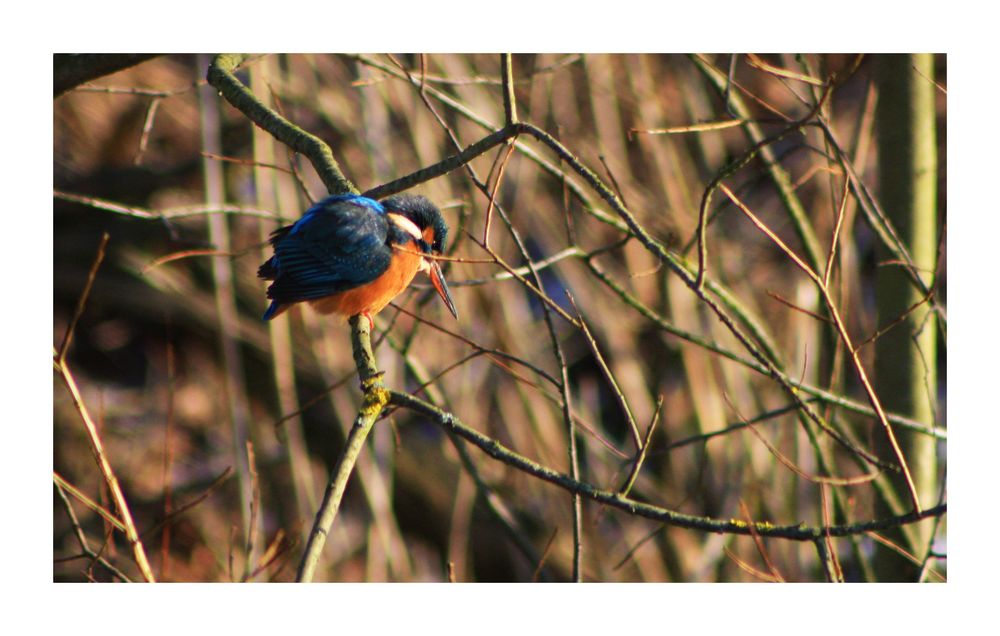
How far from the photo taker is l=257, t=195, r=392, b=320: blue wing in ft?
8.13

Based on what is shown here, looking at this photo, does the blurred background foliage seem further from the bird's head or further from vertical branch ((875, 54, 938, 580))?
the bird's head

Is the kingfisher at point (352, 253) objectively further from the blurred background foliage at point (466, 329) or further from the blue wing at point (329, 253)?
the blurred background foliage at point (466, 329)

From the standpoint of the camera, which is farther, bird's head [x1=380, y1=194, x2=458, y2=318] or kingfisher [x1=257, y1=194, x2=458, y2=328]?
→ bird's head [x1=380, y1=194, x2=458, y2=318]

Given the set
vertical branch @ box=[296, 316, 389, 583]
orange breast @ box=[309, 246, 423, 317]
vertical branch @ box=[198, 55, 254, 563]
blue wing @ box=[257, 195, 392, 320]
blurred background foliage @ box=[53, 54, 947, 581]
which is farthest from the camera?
blurred background foliage @ box=[53, 54, 947, 581]

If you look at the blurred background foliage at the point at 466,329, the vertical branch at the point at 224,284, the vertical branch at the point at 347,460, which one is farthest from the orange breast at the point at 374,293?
the vertical branch at the point at 224,284

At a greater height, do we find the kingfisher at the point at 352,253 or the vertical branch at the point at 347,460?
the kingfisher at the point at 352,253

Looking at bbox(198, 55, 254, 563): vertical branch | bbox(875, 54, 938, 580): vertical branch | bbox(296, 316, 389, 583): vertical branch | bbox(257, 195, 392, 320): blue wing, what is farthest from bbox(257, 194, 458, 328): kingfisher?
bbox(875, 54, 938, 580): vertical branch

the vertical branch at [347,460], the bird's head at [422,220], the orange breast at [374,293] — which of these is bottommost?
the vertical branch at [347,460]

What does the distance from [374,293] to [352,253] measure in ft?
0.41

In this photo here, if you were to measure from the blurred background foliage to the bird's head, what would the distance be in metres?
0.65

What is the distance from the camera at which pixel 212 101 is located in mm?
3777

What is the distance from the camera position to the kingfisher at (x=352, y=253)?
2486mm
